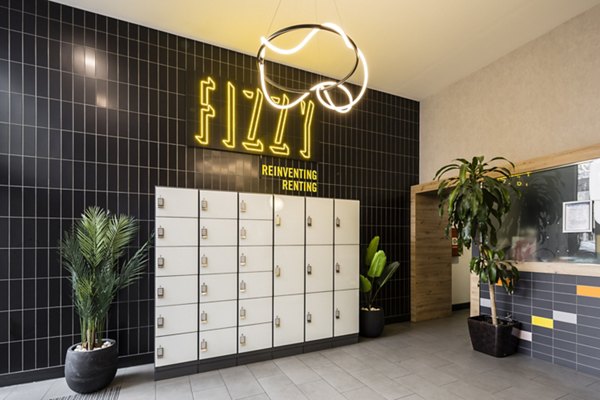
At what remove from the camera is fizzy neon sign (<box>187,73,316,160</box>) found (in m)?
4.16

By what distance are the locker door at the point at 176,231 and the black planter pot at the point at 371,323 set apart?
8.88 feet

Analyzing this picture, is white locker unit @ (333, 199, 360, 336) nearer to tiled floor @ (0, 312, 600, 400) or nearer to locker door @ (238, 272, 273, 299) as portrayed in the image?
tiled floor @ (0, 312, 600, 400)

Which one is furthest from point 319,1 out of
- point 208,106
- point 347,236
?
point 347,236

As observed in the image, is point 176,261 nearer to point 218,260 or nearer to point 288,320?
point 218,260

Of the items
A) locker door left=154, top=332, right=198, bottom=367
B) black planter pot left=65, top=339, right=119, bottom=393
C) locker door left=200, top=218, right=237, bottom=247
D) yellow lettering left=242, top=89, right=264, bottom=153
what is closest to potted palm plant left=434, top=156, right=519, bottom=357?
yellow lettering left=242, top=89, right=264, bottom=153

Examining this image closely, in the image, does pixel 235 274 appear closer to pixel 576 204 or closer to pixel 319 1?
pixel 319 1

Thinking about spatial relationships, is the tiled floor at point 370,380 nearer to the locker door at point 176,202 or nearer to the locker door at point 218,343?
the locker door at point 218,343

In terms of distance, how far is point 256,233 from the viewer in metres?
3.97

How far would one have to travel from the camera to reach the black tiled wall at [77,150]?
3330mm

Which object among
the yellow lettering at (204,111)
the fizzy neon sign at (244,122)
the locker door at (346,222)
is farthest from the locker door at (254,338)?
the yellow lettering at (204,111)

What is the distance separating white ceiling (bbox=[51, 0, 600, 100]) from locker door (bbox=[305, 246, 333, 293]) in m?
2.73

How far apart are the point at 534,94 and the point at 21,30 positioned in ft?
19.8

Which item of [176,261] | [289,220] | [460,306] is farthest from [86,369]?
[460,306]

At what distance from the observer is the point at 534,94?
4273 millimetres
